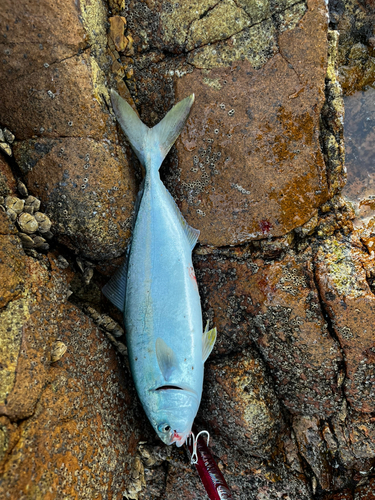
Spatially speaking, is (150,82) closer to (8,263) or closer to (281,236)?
(281,236)

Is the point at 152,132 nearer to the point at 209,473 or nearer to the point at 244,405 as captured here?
the point at 244,405

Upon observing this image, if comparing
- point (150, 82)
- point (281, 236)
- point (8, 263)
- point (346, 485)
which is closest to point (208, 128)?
point (150, 82)

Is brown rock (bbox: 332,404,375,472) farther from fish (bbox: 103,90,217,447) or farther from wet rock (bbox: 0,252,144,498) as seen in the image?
wet rock (bbox: 0,252,144,498)

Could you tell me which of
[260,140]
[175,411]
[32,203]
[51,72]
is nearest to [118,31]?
[51,72]

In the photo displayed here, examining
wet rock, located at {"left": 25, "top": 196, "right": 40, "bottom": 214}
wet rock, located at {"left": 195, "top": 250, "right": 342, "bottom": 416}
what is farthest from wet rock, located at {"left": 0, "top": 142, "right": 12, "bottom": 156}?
wet rock, located at {"left": 195, "top": 250, "right": 342, "bottom": 416}

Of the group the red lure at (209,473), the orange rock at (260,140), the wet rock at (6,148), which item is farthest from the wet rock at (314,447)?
the wet rock at (6,148)

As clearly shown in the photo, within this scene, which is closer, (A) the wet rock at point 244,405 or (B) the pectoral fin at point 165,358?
(B) the pectoral fin at point 165,358

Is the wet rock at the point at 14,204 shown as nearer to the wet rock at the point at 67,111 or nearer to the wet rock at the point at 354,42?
the wet rock at the point at 67,111
